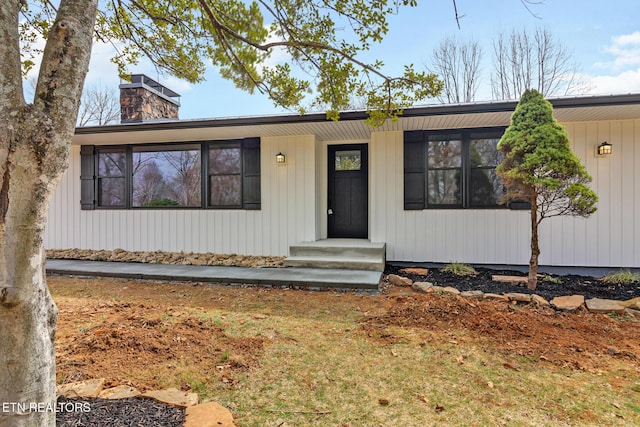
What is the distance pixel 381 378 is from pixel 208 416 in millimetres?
1146

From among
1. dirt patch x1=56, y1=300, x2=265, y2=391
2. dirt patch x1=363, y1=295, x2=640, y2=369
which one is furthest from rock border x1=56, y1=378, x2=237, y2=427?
dirt patch x1=363, y1=295, x2=640, y2=369

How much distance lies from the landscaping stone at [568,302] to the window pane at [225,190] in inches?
211

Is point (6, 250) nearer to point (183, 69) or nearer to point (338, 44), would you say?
point (338, 44)

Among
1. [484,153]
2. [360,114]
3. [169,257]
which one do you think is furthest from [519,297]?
[169,257]

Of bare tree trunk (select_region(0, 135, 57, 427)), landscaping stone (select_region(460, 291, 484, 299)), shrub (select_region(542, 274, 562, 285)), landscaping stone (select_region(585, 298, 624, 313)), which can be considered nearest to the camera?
bare tree trunk (select_region(0, 135, 57, 427))

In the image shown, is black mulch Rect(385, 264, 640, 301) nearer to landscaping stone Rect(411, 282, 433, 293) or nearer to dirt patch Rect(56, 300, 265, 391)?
landscaping stone Rect(411, 282, 433, 293)

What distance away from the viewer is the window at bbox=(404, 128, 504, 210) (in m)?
5.66

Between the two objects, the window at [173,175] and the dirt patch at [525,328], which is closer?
the dirt patch at [525,328]

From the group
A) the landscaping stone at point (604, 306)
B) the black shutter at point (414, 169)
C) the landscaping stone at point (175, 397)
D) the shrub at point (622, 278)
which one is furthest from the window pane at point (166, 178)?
the shrub at point (622, 278)

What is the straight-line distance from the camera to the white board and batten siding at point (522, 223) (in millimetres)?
5227

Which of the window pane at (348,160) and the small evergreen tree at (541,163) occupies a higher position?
the window pane at (348,160)

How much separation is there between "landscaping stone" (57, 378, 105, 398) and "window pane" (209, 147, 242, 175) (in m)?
5.04

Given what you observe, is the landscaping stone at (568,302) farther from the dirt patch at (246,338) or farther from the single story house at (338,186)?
the single story house at (338,186)

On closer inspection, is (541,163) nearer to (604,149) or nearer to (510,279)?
(510,279)
